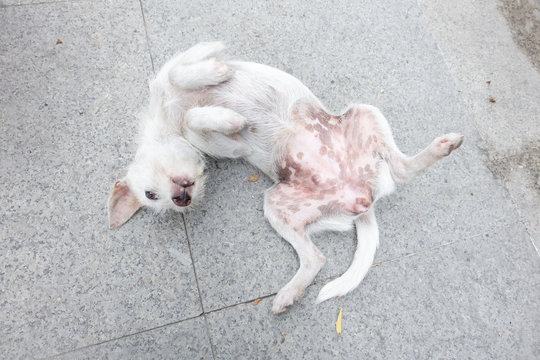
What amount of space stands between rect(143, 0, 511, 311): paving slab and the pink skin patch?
295 millimetres

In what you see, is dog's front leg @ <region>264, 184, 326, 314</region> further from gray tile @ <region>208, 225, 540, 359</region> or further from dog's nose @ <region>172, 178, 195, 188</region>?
dog's nose @ <region>172, 178, 195, 188</region>

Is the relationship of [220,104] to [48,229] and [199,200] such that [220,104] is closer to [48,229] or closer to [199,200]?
[199,200]

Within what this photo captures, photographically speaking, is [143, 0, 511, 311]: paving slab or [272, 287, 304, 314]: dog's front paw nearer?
[272, 287, 304, 314]: dog's front paw

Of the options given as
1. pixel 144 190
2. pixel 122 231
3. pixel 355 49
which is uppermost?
pixel 355 49

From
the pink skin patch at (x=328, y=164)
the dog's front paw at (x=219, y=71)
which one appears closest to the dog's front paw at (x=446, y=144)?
the pink skin patch at (x=328, y=164)

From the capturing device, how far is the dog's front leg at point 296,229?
101 inches

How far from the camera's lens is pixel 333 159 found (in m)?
2.54

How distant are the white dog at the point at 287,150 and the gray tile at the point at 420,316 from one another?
179mm

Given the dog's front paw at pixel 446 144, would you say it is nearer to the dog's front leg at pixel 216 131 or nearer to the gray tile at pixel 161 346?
the dog's front leg at pixel 216 131

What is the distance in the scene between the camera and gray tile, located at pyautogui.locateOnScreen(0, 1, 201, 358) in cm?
249

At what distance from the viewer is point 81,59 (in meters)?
2.96

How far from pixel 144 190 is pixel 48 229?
848mm

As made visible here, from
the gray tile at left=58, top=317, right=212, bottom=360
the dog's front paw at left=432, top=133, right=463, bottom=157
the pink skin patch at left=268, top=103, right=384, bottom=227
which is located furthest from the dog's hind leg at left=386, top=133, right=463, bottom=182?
the gray tile at left=58, top=317, right=212, bottom=360

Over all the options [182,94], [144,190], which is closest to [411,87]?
[182,94]
